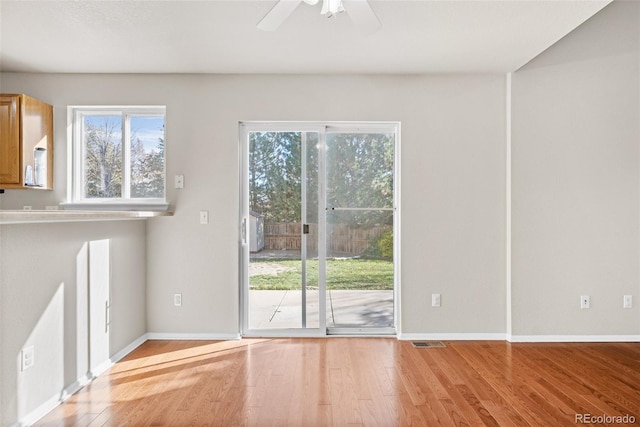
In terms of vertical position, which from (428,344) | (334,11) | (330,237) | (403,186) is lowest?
(428,344)

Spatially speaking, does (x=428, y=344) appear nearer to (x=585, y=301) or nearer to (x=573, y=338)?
(x=573, y=338)

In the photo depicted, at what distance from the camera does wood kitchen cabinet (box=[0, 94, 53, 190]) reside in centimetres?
337

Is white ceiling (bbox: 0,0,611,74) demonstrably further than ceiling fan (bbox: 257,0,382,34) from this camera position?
Yes

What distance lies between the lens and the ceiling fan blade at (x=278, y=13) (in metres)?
1.96

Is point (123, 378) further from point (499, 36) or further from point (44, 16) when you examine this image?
point (499, 36)

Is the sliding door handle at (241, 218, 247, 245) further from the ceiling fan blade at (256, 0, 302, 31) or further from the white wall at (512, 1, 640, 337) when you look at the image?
the white wall at (512, 1, 640, 337)

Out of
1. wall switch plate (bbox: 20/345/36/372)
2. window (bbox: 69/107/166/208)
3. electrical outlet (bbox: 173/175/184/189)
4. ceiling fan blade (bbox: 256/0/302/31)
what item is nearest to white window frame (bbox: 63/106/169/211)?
window (bbox: 69/107/166/208)

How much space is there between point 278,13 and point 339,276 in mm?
2499

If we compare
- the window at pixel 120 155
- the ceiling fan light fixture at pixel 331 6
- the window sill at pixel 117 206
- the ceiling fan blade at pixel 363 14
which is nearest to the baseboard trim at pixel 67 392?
the window sill at pixel 117 206

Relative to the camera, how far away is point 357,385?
8.98 feet

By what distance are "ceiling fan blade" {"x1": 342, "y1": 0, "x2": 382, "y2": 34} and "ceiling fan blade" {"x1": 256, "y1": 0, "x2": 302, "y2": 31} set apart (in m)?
0.26

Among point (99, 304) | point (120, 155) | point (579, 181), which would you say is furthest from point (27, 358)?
point (579, 181)

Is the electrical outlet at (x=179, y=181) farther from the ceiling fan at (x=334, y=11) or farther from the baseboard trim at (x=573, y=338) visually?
the baseboard trim at (x=573, y=338)

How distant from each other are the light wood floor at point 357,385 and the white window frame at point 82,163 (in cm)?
129
